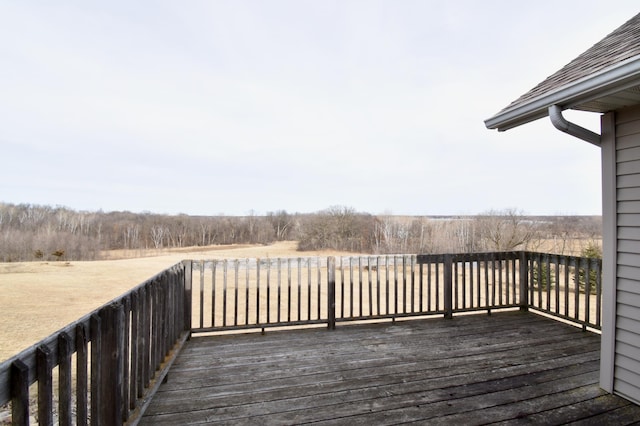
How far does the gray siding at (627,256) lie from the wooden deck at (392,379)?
26 cm

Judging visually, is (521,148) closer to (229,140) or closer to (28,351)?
(229,140)

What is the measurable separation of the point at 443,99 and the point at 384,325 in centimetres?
1200

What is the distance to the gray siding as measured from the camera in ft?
7.89

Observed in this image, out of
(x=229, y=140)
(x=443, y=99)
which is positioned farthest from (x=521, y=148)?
(x=229, y=140)

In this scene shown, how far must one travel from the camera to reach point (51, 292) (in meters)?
17.2

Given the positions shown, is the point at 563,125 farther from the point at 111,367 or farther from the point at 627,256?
the point at 111,367

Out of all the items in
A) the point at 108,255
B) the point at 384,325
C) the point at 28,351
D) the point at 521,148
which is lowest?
the point at 108,255

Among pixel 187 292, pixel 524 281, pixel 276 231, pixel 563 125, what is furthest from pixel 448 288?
pixel 276 231

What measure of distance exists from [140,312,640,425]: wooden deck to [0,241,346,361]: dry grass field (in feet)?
35.5

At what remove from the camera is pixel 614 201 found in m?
2.55

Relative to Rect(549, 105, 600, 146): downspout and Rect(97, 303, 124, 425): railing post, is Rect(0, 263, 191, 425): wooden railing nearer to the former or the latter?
Rect(97, 303, 124, 425): railing post

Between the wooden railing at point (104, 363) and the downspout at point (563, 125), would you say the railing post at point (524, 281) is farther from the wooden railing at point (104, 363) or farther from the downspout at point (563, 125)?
the wooden railing at point (104, 363)

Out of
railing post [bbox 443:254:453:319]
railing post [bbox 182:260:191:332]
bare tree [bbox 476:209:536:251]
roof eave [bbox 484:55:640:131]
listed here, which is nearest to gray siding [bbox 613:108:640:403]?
roof eave [bbox 484:55:640:131]

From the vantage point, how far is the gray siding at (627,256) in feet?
7.89
